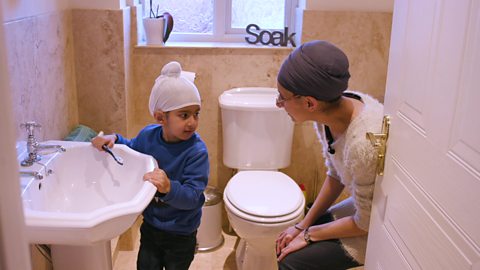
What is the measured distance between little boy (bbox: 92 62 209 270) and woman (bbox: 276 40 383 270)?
32 centimetres

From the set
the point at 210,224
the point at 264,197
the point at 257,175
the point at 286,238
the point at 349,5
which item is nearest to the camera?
the point at 286,238

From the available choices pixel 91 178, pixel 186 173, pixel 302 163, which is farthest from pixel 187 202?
pixel 302 163

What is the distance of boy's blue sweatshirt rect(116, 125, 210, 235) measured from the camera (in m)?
1.56

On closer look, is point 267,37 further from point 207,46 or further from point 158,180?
point 158,180

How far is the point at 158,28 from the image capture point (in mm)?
2420

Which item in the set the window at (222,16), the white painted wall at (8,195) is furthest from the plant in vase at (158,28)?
the white painted wall at (8,195)

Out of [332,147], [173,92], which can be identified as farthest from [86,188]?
[332,147]

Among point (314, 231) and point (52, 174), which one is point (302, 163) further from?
point (52, 174)

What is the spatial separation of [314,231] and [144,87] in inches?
49.7

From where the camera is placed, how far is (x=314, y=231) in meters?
1.62

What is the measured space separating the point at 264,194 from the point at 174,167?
579mm

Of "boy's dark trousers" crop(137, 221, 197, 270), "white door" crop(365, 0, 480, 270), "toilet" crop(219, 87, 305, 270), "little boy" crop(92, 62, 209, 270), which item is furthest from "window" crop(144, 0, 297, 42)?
"white door" crop(365, 0, 480, 270)

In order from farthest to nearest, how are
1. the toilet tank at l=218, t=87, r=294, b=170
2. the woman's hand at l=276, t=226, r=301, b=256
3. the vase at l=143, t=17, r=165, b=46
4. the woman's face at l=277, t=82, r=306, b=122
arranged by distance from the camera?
the vase at l=143, t=17, r=165, b=46 → the toilet tank at l=218, t=87, r=294, b=170 → the woman's hand at l=276, t=226, r=301, b=256 → the woman's face at l=277, t=82, r=306, b=122

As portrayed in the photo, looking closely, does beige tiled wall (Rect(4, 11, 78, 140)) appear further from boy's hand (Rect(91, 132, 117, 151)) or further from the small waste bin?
the small waste bin
